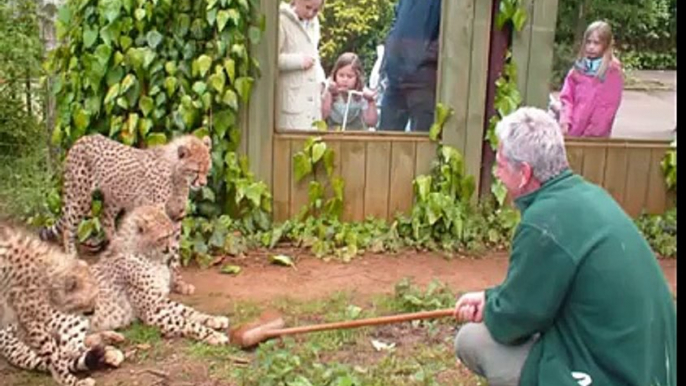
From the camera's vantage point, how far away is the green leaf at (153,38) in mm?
4578

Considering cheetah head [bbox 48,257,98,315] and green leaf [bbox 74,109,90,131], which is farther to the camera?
green leaf [bbox 74,109,90,131]

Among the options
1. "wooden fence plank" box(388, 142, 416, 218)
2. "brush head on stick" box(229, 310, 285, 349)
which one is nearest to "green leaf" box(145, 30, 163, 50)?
"wooden fence plank" box(388, 142, 416, 218)

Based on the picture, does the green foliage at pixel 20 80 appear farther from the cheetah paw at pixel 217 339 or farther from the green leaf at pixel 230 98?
the cheetah paw at pixel 217 339

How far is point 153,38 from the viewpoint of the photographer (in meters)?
4.58

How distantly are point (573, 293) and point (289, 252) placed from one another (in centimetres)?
259

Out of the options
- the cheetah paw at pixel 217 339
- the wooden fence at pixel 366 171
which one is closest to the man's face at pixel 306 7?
the wooden fence at pixel 366 171

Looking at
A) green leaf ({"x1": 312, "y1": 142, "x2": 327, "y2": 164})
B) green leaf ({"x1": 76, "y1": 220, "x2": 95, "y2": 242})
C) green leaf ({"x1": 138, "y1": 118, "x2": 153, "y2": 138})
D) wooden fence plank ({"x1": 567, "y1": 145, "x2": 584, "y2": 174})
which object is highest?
green leaf ({"x1": 138, "y1": 118, "x2": 153, "y2": 138})

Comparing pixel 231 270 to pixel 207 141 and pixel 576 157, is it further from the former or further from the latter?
pixel 576 157

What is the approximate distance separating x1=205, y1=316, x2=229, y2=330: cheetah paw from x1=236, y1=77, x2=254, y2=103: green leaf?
4.48ft

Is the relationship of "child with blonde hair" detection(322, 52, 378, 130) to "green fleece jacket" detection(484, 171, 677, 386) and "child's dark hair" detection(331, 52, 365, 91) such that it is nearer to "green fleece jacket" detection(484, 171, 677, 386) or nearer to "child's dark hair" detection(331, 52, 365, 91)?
"child's dark hair" detection(331, 52, 365, 91)

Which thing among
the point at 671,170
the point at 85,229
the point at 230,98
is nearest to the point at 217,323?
the point at 85,229

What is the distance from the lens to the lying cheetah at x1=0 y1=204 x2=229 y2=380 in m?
3.62
